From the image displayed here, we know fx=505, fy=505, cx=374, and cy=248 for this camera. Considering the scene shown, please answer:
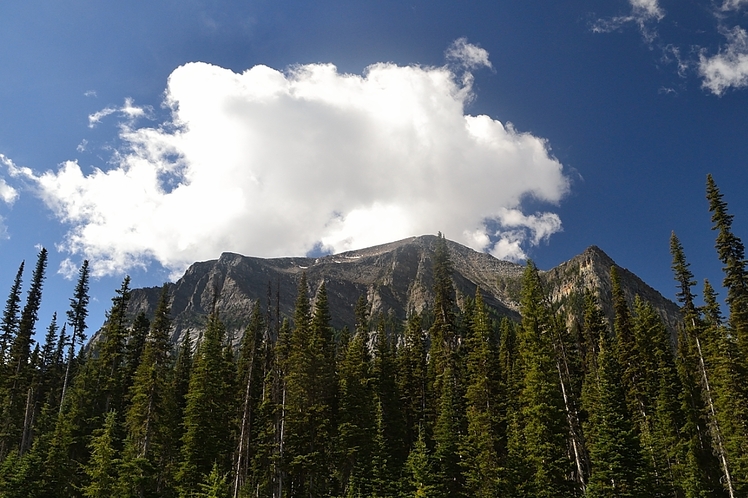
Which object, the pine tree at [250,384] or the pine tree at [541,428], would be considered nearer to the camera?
the pine tree at [541,428]

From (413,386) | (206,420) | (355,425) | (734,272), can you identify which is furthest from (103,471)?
(734,272)

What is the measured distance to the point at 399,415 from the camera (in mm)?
57125

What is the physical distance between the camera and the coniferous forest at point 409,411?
3791cm

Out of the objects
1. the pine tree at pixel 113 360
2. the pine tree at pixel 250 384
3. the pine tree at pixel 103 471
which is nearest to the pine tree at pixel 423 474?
the pine tree at pixel 250 384

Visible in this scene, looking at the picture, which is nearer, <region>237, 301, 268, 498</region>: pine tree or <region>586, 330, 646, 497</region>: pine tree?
<region>586, 330, 646, 497</region>: pine tree

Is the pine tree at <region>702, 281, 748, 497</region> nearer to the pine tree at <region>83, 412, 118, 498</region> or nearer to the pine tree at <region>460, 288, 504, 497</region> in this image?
the pine tree at <region>460, 288, 504, 497</region>

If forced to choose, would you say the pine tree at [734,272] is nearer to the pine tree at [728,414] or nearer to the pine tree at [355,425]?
the pine tree at [728,414]

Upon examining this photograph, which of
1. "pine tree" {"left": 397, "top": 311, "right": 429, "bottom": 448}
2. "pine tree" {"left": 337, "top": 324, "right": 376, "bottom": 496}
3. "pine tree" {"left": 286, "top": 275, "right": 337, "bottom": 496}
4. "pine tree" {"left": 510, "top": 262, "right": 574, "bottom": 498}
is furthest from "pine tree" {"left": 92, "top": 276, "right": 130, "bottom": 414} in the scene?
"pine tree" {"left": 510, "top": 262, "right": 574, "bottom": 498}

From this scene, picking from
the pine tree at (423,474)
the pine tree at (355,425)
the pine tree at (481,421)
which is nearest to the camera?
the pine tree at (423,474)

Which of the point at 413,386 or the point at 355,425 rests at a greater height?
the point at 413,386

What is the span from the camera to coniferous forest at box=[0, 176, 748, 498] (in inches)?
1492

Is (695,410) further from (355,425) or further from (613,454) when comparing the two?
(355,425)

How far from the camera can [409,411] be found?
60.8 meters

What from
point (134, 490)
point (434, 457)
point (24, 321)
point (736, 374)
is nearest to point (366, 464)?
point (434, 457)
